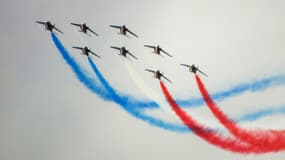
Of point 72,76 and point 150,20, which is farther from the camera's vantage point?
point 72,76

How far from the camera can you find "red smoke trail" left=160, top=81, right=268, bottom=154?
6680 mm

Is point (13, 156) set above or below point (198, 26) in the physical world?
below

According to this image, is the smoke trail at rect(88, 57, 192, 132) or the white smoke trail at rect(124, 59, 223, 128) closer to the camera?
the white smoke trail at rect(124, 59, 223, 128)

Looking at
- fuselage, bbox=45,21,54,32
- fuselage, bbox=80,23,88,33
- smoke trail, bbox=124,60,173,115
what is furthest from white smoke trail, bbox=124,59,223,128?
fuselage, bbox=45,21,54,32

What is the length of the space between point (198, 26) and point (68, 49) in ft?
9.07

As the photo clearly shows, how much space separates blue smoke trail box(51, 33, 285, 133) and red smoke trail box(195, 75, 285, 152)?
163mm

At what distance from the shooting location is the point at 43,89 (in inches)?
355

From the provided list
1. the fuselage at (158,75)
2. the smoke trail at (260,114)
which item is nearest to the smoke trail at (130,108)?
the fuselage at (158,75)

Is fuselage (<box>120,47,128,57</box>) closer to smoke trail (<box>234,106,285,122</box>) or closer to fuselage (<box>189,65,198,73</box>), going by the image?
fuselage (<box>189,65,198,73</box>)

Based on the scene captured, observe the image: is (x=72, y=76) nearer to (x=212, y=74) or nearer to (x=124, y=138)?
(x=124, y=138)

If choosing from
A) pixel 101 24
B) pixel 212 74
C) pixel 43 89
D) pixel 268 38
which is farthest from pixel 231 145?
pixel 43 89

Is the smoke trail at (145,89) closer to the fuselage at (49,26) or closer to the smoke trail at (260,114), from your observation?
the smoke trail at (260,114)

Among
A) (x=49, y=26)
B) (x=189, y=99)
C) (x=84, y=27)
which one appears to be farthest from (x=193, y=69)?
(x=49, y=26)

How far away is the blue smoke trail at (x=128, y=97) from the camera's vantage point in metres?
6.65
